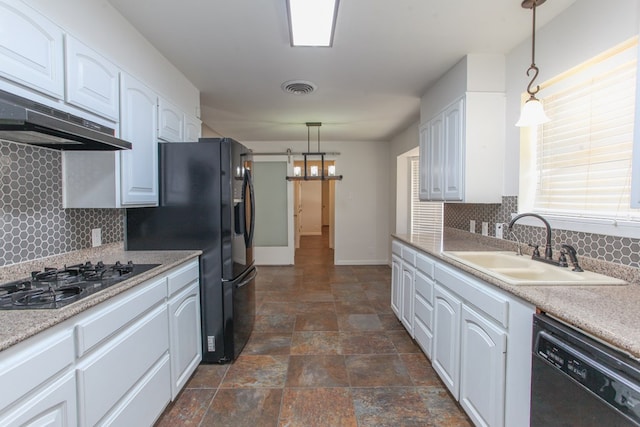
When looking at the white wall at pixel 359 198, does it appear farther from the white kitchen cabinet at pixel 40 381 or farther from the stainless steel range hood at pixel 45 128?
the white kitchen cabinet at pixel 40 381

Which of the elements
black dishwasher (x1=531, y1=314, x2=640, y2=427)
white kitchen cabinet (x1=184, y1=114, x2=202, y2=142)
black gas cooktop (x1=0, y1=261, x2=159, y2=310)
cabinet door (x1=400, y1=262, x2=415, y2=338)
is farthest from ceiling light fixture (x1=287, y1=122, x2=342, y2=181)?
black dishwasher (x1=531, y1=314, x2=640, y2=427)

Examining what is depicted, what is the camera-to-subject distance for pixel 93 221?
1.98 metres

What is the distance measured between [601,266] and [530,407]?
33.5 inches

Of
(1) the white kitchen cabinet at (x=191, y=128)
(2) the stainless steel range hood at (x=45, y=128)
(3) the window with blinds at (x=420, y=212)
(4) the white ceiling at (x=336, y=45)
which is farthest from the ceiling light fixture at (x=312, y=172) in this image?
(2) the stainless steel range hood at (x=45, y=128)

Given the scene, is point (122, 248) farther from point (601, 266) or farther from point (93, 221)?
point (601, 266)

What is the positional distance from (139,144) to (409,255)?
7.39 ft

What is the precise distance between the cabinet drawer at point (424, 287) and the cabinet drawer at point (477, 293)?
0.63 feet

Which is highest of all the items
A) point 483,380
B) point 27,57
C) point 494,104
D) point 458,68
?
point 458,68

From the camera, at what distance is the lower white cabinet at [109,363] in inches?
35.6

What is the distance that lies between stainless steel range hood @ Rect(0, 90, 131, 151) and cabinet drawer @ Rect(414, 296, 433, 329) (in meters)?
2.22

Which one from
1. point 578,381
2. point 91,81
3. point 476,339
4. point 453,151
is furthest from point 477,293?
point 91,81

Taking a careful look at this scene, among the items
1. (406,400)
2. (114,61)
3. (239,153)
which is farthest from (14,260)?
(406,400)

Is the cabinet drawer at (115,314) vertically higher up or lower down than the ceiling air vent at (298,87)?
lower down

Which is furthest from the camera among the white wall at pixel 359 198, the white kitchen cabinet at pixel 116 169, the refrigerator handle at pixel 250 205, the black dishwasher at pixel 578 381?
the white wall at pixel 359 198
